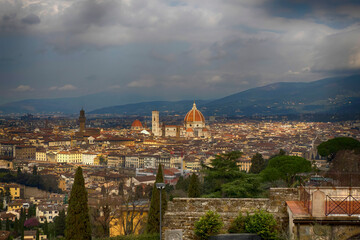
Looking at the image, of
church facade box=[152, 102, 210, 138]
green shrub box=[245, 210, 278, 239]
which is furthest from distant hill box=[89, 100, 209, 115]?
green shrub box=[245, 210, 278, 239]

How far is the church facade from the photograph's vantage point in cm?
7150

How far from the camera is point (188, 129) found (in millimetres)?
72188

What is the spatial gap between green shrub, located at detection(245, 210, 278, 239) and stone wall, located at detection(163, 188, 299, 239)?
0.39 ft

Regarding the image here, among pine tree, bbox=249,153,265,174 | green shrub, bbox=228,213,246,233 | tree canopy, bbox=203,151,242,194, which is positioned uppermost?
green shrub, bbox=228,213,246,233

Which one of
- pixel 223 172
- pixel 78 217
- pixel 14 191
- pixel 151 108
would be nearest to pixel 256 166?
pixel 223 172

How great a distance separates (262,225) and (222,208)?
1.38 ft

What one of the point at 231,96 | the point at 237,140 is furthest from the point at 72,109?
the point at 237,140

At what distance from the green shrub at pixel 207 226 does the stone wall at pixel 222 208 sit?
0.08m

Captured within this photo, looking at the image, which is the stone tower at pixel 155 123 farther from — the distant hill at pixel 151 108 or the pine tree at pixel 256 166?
the pine tree at pixel 256 166

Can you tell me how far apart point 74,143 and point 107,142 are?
19.1 feet

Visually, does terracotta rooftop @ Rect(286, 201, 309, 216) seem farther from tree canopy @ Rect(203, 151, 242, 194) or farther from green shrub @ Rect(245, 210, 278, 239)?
tree canopy @ Rect(203, 151, 242, 194)

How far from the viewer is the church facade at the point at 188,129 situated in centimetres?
7150

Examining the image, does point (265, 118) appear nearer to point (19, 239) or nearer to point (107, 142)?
point (107, 142)

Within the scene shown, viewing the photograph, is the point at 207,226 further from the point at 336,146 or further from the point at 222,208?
the point at 336,146
